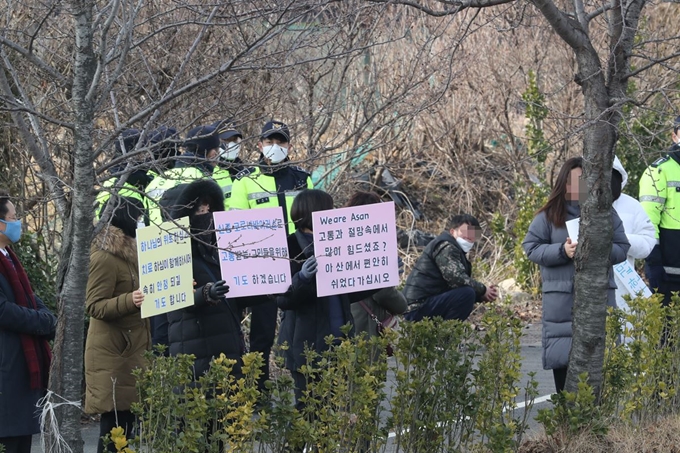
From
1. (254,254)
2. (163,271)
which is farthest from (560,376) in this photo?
(163,271)

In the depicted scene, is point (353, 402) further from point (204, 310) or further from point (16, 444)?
point (16, 444)

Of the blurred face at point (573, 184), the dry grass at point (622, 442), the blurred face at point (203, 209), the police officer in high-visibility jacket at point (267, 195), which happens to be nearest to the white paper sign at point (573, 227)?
the blurred face at point (573, 184)

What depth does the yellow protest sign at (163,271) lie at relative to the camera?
5.60 meters

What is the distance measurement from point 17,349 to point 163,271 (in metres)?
0.86

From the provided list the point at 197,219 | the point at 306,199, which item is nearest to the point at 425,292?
the point at 306,199

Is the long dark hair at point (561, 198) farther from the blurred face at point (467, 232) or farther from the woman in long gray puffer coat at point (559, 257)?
the blurred face at point (467, 232)

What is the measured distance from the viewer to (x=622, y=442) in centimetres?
577

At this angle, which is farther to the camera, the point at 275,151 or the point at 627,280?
the point at 275,151

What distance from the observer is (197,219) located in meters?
6.09

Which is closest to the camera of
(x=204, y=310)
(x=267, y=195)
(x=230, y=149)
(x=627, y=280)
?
(x=230, y=149)

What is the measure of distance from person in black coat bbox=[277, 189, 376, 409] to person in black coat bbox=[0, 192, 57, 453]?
4.46ft

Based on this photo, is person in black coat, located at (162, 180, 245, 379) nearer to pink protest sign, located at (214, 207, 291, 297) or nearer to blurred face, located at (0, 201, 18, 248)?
pink protest sign, located at (214, 207, 291, 297)

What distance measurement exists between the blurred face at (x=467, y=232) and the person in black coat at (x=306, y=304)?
2.02m

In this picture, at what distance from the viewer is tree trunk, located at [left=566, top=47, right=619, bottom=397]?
5.73m
